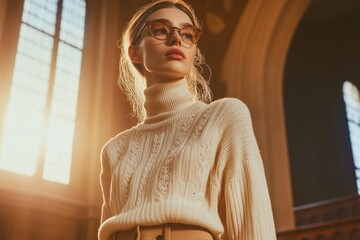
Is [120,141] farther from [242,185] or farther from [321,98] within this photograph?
[321,98]

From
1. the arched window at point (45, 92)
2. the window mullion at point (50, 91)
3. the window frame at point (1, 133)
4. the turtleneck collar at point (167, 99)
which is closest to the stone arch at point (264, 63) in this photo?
the arched window at point (45, 92)

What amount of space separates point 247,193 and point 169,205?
24cm

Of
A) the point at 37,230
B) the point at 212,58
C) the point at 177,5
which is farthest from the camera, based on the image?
the point at 212,58

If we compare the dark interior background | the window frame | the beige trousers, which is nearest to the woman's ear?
the beige trousers

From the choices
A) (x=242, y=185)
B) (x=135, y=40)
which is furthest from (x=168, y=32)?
(x=242, y=185)

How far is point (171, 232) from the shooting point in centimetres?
165

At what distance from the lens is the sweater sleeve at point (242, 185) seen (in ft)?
5.42

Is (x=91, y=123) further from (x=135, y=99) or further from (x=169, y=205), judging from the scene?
(x=169, y=205)

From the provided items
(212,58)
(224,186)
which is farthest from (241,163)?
(212,58)

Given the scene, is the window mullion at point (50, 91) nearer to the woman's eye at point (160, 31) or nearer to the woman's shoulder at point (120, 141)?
the woman's shoulder at point (120, 141)

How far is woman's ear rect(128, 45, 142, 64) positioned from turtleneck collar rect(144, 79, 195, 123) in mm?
174

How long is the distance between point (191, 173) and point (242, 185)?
0.16 m

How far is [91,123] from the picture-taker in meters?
7.44

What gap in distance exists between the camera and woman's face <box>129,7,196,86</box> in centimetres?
191
